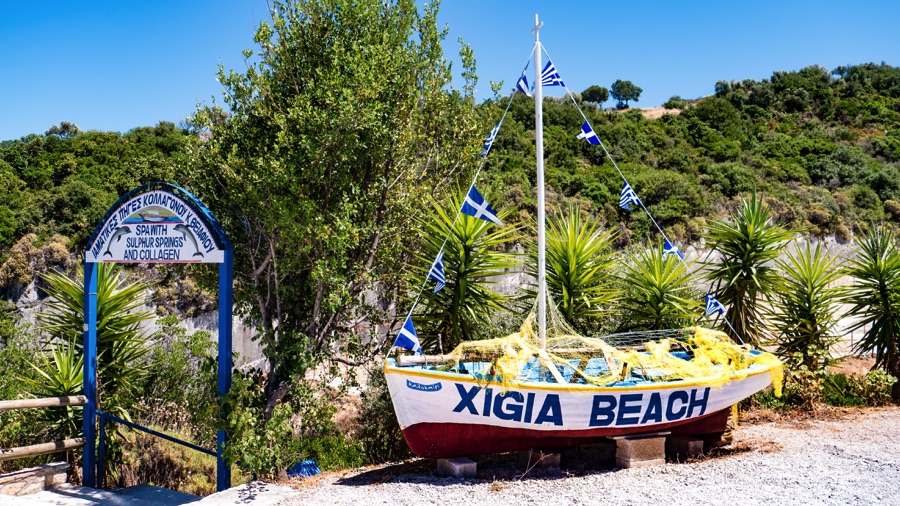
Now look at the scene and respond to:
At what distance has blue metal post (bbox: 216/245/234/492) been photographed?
7.42 metres

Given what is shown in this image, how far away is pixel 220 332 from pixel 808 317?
881cm

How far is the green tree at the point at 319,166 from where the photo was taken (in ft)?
25.0

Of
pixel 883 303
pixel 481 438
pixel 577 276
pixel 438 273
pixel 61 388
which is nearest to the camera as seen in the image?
pixel 481 438

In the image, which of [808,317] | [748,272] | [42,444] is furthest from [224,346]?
[808,317]

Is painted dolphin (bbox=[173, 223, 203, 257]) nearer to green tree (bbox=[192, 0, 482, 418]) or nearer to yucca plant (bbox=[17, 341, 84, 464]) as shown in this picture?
green tree (bbox=[192, 0, 482, 418])

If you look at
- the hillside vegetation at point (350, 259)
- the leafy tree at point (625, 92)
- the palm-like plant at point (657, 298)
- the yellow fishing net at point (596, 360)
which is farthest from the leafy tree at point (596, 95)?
the yellow fishing net at point (596, 360)

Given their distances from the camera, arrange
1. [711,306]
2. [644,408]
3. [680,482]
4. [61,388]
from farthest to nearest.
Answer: [711,306], [61,388], [644,408], [680,482]

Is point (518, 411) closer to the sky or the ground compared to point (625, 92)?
closer to the ground

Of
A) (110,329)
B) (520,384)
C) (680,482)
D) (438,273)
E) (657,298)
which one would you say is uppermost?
(438,273)

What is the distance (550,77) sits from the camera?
30.2ft

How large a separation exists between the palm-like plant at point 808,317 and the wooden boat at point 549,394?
3.28 meters

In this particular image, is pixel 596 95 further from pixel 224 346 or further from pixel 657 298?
pixel 224 346

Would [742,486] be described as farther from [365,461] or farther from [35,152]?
[35,152]

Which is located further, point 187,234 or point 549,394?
point 187,234
